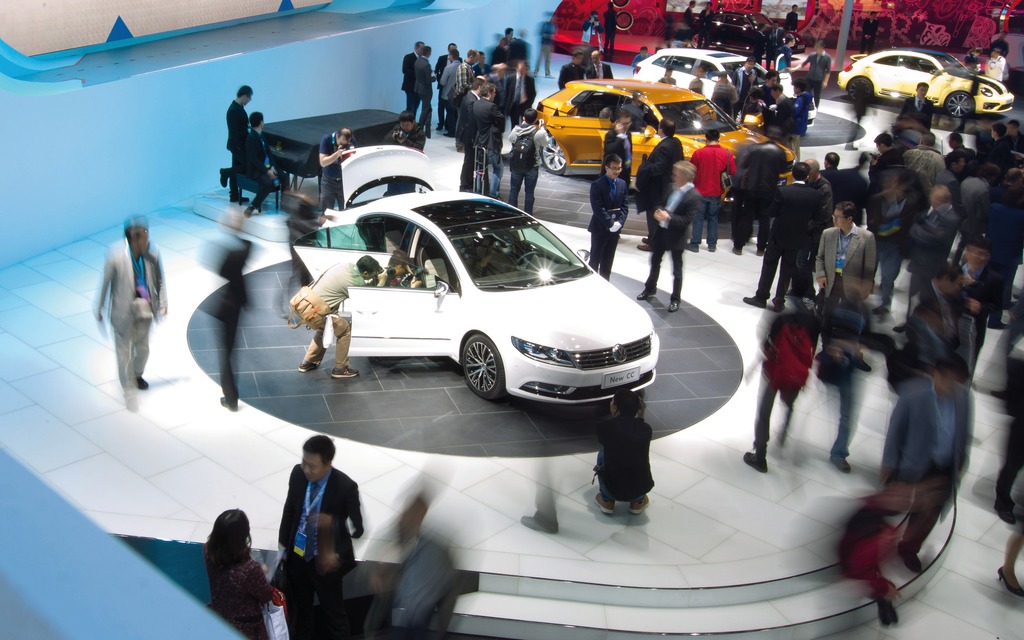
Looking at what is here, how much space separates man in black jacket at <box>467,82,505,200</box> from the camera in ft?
42.8

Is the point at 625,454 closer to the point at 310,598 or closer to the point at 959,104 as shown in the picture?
the point at 310,598

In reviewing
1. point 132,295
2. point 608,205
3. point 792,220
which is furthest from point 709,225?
point 132,295

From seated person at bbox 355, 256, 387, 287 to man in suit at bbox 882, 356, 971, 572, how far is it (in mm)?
4476

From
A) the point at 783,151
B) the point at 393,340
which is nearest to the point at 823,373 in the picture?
the point at 393,340

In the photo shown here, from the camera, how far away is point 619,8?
104 ft

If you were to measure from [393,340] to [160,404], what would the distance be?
6.77 ft

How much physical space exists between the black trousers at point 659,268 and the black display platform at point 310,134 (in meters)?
5.15

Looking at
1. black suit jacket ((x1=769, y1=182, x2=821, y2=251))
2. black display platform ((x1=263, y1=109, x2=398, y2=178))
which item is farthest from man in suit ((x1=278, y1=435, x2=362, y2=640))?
black display platform ((x1=263, y1=109, x2=398, y2=178))

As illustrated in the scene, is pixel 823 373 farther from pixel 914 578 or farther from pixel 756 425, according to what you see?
pixel 914 578

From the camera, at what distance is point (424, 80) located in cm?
1684

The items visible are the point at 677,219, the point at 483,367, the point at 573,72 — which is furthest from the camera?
the point at 573,72

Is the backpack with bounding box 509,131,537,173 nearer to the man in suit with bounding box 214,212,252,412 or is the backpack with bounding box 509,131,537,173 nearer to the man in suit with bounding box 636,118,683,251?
the man in suit with bounding box 636,118,683,251

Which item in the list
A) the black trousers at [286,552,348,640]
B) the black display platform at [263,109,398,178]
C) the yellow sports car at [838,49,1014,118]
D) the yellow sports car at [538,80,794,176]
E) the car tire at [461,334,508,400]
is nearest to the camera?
the black trousers at [286,552,348,640]

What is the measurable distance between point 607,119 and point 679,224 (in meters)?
5.30
